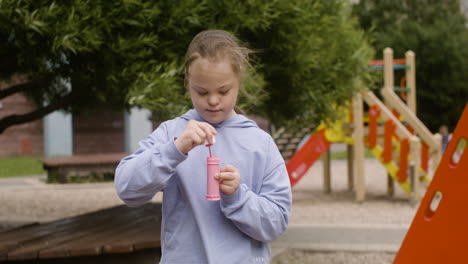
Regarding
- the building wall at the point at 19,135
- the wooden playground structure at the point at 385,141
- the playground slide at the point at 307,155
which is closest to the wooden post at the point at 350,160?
the wooden playground structure at the point at 385,141

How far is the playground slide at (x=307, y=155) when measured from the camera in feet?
34.2

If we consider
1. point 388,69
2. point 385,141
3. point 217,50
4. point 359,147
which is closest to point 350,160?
point 359,147

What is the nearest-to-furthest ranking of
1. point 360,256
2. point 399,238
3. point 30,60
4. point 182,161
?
point 182,161, point 30,60, point 360,256, point 399,238

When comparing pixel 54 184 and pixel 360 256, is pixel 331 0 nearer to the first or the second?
pixel 360 256

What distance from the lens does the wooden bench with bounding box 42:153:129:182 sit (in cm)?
1363

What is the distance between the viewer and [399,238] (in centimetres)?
665

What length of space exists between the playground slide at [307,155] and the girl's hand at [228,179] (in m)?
8.63

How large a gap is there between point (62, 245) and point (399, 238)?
3959mm

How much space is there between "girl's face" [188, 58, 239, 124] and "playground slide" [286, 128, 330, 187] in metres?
8.52

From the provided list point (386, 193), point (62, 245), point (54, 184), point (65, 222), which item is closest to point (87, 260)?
point (62, 245)

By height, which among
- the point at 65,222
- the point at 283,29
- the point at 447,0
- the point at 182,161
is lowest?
the point at 65,222

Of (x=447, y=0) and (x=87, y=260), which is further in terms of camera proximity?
(x=447, y=0)

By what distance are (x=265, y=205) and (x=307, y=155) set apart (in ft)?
28.1

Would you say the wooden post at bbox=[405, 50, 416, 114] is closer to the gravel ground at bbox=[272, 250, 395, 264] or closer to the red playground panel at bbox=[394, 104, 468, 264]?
the gravel ground at bbox=[272, 250, 395, 264]
